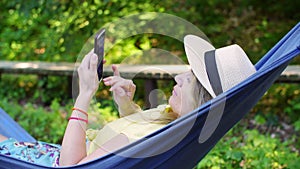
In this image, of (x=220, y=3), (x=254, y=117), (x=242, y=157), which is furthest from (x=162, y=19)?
(x=220, y=3)

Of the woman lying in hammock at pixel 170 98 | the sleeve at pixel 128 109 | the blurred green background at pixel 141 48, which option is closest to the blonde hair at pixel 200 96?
the woman lying in hammock at pixel 170 98

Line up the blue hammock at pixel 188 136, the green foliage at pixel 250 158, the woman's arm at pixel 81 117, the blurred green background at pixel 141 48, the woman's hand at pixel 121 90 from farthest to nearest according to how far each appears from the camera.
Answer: the blurred green background at pixel 141 48 → the green foliage at pixel 250 158 → the woman's hand at pixel 121 90 → the woman's arm at pixel 81 117 → the blue hammock at pixel 188 136

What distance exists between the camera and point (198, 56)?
1914 millimetres

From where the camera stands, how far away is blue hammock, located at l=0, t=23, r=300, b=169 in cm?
170

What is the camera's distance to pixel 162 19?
2.57 m

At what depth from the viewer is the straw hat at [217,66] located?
186 centimetres

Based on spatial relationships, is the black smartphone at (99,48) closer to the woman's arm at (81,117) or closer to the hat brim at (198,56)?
the woman's arm at (81,117)

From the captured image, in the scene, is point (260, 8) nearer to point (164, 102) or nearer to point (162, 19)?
point (162, 19)

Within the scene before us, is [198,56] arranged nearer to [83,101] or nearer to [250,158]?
[83,101]

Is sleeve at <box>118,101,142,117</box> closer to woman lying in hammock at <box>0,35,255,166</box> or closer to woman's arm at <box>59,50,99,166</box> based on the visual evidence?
woman lying in hammock at <box>0,35,255,166</box>

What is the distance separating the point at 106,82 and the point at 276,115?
259 centimetres

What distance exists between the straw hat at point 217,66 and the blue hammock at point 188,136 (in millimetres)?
83

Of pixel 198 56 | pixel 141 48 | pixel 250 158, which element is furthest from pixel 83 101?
pixel 141 48

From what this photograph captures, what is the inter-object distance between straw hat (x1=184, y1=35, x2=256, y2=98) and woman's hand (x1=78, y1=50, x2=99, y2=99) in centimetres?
33
